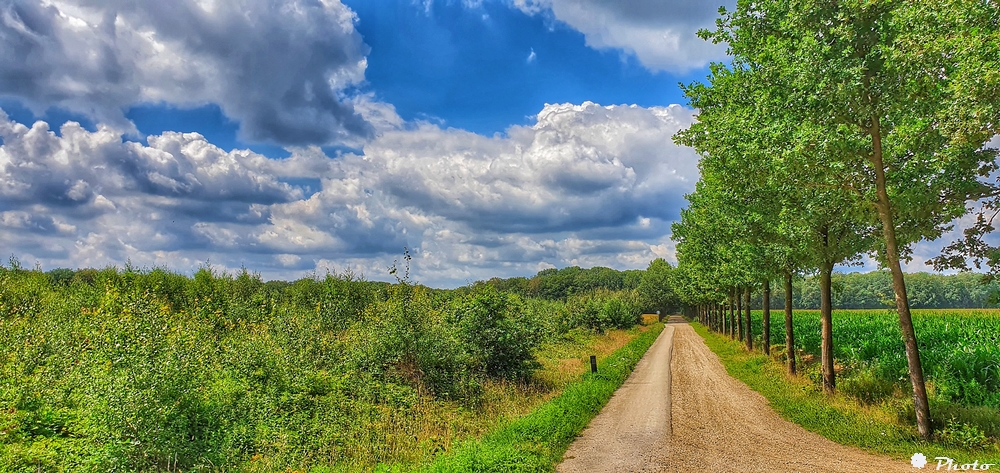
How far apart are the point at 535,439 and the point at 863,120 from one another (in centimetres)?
1144

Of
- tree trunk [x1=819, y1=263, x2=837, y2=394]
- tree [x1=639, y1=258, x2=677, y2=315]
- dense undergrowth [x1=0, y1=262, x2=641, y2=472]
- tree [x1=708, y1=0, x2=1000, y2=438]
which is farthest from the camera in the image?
tree [x1=639, y1=258, x2=677, y2=315]

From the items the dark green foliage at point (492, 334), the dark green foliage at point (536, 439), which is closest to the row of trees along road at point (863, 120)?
the dark green foliage at point (536, 439)

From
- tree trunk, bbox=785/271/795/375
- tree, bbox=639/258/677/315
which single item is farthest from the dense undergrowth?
tree, bbox=639/258/677/315

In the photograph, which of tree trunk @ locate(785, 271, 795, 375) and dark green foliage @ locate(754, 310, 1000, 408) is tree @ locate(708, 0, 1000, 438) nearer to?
dark green foliage @ locate(754, 310, 1000, 408)

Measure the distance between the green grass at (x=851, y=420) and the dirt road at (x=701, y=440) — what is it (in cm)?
45

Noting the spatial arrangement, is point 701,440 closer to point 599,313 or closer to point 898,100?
point 898,100

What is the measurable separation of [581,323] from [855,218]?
1595 inches

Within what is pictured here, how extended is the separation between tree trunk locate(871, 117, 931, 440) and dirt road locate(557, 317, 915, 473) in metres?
2.08

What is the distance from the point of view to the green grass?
36.3ft

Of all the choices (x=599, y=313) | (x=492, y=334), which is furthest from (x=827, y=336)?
(x=599, y=313)

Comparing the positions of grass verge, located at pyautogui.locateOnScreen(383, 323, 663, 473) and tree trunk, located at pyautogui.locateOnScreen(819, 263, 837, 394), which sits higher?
tree trunk, located at pyautogui.locateOnScreen(819, 263, 837, 394)

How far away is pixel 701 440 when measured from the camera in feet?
41.7

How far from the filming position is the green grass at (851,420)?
11078mm

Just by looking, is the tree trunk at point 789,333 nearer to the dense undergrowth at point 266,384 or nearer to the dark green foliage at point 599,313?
the dense undergrowth at point 266,384
